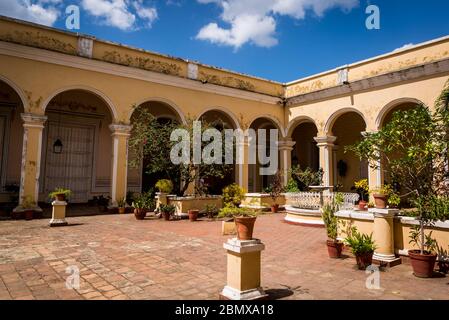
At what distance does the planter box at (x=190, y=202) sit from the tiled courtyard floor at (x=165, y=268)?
9.06 feet

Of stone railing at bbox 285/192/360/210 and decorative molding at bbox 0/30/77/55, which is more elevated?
decorative molding at bbox 0/30/77/55

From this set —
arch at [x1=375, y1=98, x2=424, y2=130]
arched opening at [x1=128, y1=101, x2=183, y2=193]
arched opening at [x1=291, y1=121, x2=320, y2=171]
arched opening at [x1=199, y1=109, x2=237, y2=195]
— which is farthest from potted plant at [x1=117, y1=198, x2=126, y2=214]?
arched opening at [x1=291, y1=121, x2=320, y2=171]

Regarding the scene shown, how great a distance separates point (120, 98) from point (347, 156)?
12135 mm

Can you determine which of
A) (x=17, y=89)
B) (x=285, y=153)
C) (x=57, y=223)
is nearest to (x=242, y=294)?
(x=57, y=223)

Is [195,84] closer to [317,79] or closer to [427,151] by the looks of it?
[317,79]

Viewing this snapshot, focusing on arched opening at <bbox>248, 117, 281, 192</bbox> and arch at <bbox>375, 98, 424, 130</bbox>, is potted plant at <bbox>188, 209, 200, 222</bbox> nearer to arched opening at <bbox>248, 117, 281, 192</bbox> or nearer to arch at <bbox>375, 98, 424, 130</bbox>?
arch at <bbox>375, 98, 424, 130</bbox>

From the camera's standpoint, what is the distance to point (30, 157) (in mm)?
10352

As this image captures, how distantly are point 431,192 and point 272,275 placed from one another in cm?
286

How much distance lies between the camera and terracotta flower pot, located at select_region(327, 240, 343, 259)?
5539 mm

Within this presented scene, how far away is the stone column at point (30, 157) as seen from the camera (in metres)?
10.2

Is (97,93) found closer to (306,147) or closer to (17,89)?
(17,89)

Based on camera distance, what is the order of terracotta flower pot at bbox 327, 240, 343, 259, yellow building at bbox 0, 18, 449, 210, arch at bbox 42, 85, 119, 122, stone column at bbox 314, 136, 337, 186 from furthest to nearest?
1. stone column at bbox 314, 136, 337, 186
2. arch at bbox 42, 85, 119, 122
3. yellow building at bbox 0, 18, 449, 210
4. terracotta flower pot at bbox 327, 240, 343, 259

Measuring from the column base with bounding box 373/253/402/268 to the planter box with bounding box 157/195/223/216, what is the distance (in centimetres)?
664

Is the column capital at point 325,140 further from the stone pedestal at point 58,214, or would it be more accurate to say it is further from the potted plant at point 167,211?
the stone pedestal at point 58,214
